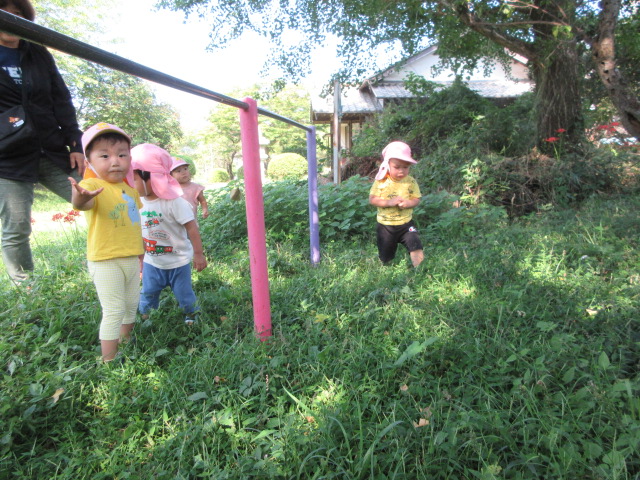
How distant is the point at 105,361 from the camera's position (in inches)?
80.0

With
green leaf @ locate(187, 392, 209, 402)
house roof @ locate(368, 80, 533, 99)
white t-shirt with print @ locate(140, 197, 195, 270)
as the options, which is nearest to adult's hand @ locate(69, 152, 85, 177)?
white t-shirt with print @ locate(140, 197, 195, 270)

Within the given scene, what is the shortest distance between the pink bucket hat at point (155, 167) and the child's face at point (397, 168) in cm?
192

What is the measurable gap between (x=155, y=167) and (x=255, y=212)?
2.85 feet

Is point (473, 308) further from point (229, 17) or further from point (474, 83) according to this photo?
point (474, 83)

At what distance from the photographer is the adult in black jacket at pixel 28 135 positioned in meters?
2.27

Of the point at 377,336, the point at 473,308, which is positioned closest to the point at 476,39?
the point at 473,308

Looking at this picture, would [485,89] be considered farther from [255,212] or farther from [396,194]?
[255,212]

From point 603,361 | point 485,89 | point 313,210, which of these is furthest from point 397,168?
point 485,89

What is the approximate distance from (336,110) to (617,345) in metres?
7.15

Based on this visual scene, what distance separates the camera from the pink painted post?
2.05m

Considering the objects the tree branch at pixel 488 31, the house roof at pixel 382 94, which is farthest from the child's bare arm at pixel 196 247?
the house roof at pixel 382 94

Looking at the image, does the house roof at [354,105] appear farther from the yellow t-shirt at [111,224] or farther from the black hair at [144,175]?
the yellow t-shirt at [111,224]

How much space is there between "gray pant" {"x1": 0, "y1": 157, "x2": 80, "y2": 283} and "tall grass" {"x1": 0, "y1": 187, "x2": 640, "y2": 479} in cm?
22

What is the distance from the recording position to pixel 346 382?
1.83 meters
